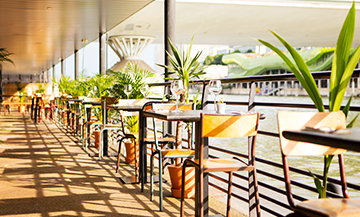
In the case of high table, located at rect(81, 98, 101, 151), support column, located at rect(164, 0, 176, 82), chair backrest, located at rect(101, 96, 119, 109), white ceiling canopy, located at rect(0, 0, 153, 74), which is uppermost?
Answer: white ceiling canopy, located at rect(0, 0, 153, 74)

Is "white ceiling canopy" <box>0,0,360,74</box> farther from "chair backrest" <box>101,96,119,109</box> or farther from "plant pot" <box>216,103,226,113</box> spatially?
"plant pot" <box>216,103,226,113</box>

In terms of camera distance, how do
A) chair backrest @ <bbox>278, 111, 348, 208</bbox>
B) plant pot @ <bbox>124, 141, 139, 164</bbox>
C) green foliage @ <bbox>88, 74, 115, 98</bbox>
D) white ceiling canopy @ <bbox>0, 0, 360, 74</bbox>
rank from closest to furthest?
chair backrest @ <bbox>278, 111, 348, 208</bbox> < plant pot @ <bbox>124, 141, 139, 164</bbox> < green foliage @ <bbox>88, 74, 115, 98</bbox> < white ceiling canopy @ <bbox>0, 0, 360, 74</bbox>

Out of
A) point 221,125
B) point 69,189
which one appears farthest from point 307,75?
point 69,189

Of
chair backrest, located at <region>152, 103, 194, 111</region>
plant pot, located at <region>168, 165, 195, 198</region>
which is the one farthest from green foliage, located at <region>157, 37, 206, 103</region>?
plant pot, located at <region>168, 165, 195, 198</region>

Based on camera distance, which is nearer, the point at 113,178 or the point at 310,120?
the point at 310,120

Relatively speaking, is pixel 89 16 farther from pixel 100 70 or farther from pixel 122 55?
pixel 122 55

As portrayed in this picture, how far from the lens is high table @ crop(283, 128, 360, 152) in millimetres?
1021

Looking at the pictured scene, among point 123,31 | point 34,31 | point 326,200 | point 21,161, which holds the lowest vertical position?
point 21,161

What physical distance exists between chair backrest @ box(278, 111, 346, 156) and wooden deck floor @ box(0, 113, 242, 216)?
1.46 meters

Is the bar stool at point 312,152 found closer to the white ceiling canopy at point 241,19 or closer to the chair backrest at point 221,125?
the chair backrest at point 221,125

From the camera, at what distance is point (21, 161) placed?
5078 mm

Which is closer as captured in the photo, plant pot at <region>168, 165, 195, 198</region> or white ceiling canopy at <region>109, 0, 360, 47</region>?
plant pot at <region>168, 165, 195, 198</region>

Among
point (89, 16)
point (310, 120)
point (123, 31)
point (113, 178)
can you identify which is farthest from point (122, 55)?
point (310, 120)

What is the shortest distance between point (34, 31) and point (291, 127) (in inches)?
425
